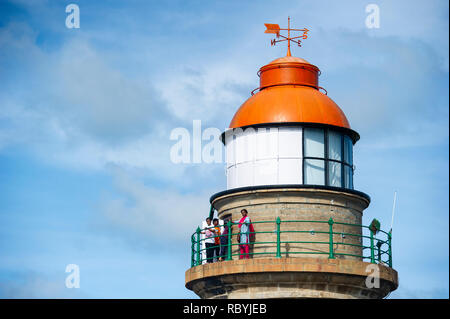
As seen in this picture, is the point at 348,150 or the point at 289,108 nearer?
the point at 289,108

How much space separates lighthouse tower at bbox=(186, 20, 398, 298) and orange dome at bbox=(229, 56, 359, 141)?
0.11ft

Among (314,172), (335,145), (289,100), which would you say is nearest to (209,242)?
(314,172)

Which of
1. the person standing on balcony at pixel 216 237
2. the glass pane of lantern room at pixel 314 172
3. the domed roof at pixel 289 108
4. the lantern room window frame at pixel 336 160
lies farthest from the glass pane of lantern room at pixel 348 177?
the person standing on balcony at pixel 216 237

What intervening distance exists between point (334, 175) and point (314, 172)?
75 cm

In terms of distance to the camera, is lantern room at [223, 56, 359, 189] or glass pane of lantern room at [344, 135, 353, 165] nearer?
lantern room at [223, 56, 359, 189]

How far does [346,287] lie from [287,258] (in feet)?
7.64

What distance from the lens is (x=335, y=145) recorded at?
116 ft

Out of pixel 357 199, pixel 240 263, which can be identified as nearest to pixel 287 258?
pixel 240 263

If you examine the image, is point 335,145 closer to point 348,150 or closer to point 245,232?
point 348,150

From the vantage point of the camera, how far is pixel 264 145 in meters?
35.2

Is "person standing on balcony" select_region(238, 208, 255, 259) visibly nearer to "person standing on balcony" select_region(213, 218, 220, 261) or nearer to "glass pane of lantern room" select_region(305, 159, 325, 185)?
"person standing on balcony" select_region(213, 218, 220, 261)

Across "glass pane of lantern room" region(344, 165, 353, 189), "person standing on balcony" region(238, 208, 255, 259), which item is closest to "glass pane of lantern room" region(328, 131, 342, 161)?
"glass pane of lantern room" region(344, 165, 353, 189)

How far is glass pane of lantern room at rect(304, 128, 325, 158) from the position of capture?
35000 mm
